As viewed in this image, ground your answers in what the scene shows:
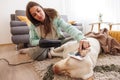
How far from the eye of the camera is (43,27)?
5.21 feet

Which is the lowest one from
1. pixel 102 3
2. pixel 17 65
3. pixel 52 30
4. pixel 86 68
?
pixel 17 65

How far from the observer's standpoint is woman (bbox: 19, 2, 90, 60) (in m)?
1.48

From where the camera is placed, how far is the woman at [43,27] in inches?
58.4

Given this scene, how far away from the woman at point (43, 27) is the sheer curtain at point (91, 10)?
2.23m

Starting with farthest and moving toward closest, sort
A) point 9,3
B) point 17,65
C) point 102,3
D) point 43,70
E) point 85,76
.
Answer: point 102,3 < point 9,3 < point 17,65 < point 43,70 < point 85,76

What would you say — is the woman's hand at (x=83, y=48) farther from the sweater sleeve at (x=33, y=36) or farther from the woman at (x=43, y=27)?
the sweater sleeve at (x=33, y=36)

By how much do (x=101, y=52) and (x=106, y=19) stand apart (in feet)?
7.57

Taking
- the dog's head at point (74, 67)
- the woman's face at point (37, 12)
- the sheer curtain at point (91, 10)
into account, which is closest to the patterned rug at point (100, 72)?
the dog's head at point (74, 67)

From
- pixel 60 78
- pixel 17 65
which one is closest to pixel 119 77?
pixel 60 78

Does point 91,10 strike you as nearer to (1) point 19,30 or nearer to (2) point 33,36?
(1) point 19,30

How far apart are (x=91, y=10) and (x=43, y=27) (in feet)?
8.17

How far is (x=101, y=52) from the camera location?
67.6 inches

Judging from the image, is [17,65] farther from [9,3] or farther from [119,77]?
[9,3]

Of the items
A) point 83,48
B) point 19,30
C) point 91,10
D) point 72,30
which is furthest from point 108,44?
point 91,10
